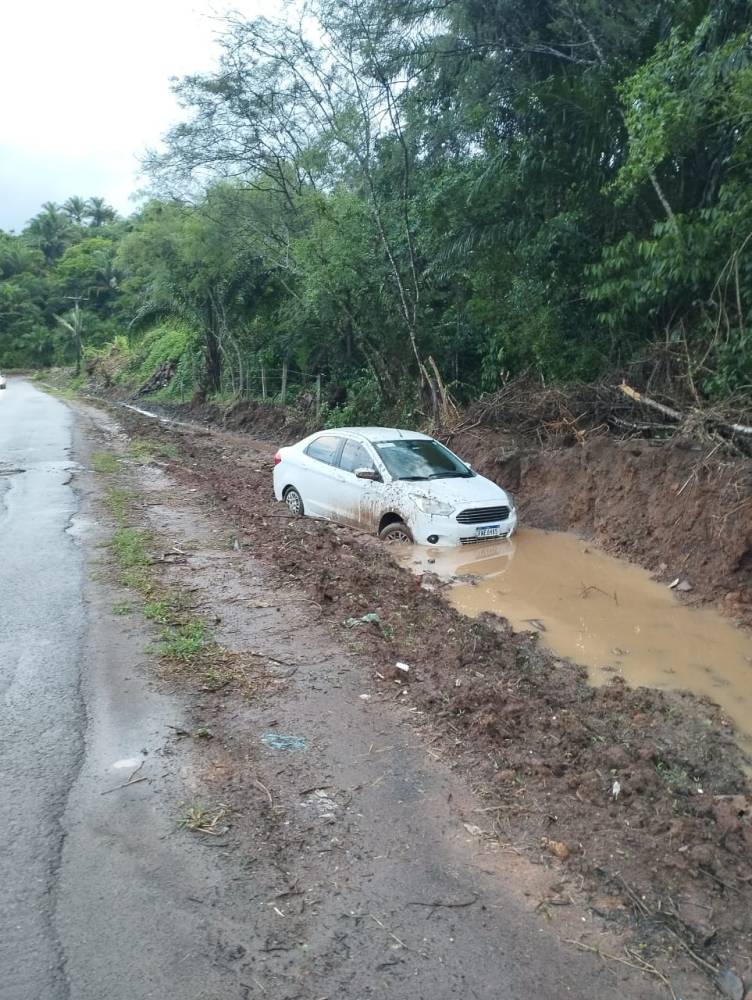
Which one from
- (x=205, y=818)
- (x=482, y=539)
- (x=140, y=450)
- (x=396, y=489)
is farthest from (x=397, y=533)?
(x=140, y=450)

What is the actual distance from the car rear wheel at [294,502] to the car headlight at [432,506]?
8.41ft

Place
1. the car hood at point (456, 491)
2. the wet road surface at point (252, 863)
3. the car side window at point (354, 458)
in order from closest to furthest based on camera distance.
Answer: the wet road surface at point (252, 863) → the car hood at point (456, 491) → the car side window at point (354, 458)

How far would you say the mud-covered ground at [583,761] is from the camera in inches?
138

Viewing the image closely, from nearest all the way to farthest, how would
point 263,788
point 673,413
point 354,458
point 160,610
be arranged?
point 263,788
point 160,610
point 354,458
point 673,413

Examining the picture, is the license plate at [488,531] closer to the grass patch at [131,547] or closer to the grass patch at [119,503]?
the grass patch at [131,547]

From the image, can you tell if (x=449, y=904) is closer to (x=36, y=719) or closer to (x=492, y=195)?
(x=36, y=719)

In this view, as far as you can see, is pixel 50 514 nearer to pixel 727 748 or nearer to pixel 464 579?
pixel 464 579

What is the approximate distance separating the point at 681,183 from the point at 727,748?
9.22 metres

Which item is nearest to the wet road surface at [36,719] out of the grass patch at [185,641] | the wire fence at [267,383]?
the grass patch at [185,641]

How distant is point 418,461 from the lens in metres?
10.9

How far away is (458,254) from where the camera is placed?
1468 centimetres

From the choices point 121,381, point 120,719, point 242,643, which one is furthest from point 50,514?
point 121,381

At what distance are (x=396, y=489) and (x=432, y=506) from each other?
0.62 meters

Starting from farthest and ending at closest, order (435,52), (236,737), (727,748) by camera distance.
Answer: (435,52) → (727,748) → (236,737)
